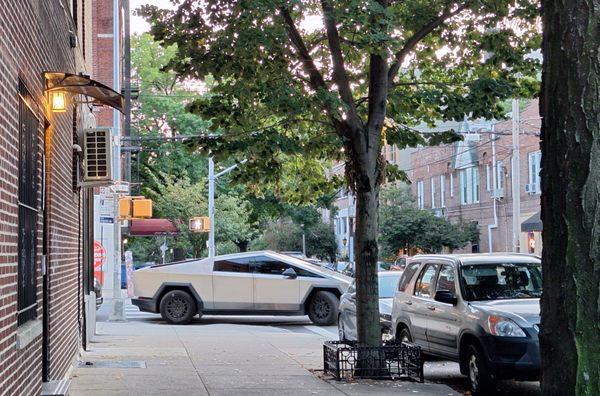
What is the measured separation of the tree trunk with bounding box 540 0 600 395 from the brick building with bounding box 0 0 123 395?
133 inches

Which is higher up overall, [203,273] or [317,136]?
[317,136]

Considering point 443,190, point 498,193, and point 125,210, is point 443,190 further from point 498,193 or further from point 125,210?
point 125,210

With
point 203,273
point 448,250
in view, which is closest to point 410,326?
point 203,273

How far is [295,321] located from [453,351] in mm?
11319

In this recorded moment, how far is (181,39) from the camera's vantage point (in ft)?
43.2

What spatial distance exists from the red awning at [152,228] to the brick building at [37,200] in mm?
28989

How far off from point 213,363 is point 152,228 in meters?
30.1

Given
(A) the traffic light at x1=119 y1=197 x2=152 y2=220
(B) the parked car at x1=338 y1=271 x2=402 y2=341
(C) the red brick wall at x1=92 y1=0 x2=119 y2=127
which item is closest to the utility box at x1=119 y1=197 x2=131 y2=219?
(A) the traffic light at x1=119 y1=197 x2=152 y2=220

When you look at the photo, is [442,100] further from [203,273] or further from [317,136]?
[203,273]

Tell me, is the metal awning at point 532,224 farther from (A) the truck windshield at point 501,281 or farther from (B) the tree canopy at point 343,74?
(A) the truck windshield at point 501,281

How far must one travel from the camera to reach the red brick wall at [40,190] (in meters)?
5.99

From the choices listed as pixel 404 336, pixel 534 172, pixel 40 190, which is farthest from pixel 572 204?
pixel 534 172

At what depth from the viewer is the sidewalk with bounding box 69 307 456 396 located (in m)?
10.9

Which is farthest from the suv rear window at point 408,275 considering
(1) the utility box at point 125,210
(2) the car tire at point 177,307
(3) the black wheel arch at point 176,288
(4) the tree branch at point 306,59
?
(1) the utility box at point 125,210
